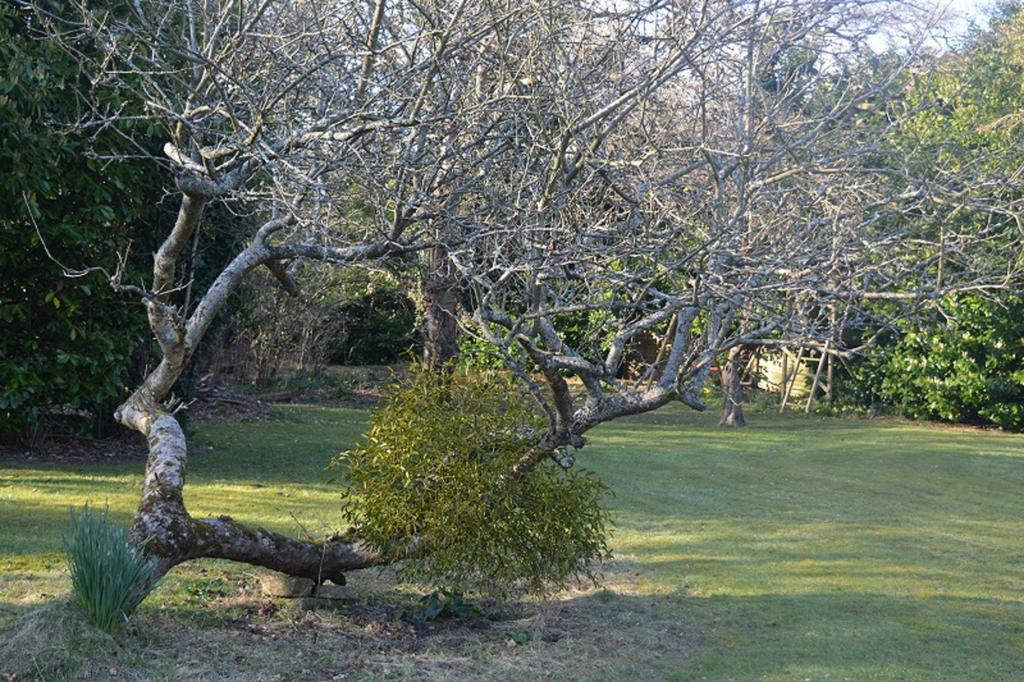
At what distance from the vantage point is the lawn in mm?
6773

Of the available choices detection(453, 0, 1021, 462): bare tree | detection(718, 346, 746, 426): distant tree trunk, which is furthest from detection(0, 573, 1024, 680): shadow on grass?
detection(718, 346, 746, 426): distant tree trunk

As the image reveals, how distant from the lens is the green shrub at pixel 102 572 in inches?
236

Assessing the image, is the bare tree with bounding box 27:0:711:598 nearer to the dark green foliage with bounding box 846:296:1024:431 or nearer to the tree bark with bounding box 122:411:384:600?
the tree bark with bounding box 122:411:384:600

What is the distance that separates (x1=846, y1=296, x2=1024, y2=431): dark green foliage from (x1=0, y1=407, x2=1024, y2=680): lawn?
6.53 m

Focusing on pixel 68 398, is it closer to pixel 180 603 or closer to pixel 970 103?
pixel 180 603

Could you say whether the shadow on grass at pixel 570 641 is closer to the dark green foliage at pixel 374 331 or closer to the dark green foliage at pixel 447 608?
the dark green foliage at pixel 447 608

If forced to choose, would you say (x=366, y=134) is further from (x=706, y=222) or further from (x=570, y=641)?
(x=570, y=641)

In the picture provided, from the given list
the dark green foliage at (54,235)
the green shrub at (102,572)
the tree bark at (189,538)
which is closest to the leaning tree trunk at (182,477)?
the tree bark at (189,538)

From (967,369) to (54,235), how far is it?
58.5 ft

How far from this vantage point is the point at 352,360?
88.3 ft

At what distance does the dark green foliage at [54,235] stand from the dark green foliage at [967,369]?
49.7 ft

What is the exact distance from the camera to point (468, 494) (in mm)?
7680

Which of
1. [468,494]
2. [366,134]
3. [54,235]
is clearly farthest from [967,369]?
[366,134]

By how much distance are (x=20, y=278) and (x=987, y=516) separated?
11.8 m
